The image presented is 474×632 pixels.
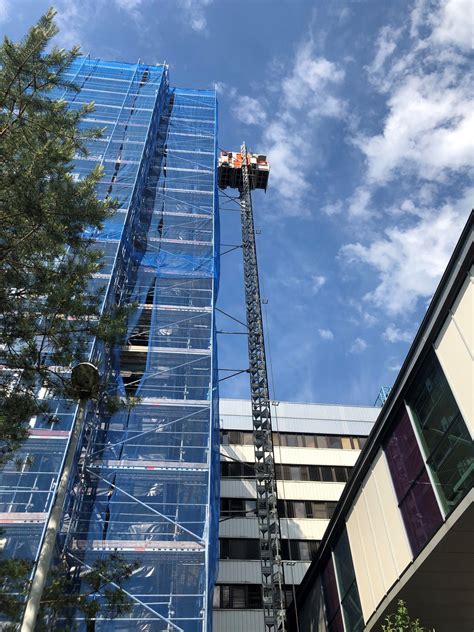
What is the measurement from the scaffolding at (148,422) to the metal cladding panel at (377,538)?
398 cm

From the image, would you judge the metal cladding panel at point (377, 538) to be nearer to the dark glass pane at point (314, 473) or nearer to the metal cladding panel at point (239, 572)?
the metal cladding panel at point (239, 572)

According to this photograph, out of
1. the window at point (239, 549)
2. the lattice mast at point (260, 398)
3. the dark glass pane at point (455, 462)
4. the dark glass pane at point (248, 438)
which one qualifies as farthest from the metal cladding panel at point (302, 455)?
the dark glass pane at point (455, 462)

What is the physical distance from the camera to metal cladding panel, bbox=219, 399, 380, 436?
27.6 m

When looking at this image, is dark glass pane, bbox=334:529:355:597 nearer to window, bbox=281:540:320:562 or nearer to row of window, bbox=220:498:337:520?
window, bbox=281:540:320:562

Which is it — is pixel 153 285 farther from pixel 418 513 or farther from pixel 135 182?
pixel 418 513

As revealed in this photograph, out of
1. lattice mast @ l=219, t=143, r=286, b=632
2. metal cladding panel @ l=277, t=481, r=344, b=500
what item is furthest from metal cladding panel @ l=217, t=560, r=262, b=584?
metal cladding panel @ l=277, t=481, r=344, b=500

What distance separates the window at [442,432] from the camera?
30.0 ft

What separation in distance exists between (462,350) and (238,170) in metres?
29.8

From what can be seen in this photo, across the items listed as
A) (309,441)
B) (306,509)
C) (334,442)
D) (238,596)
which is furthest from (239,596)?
(334,442)

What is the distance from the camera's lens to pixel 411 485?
1100 centimetres

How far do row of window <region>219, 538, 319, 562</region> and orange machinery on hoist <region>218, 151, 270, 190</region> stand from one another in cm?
2390

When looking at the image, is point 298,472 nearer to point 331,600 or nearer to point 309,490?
point 309,490

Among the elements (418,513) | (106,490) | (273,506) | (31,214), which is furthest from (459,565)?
(273,506)

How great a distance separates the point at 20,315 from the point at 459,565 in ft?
31.7
